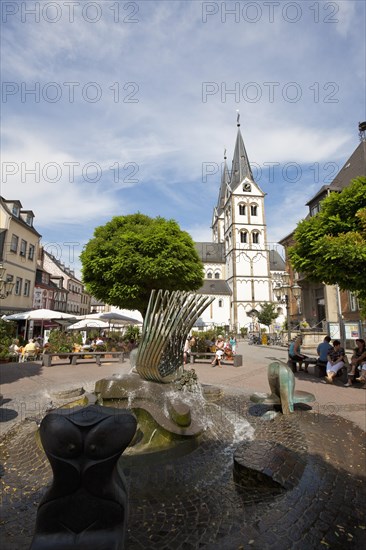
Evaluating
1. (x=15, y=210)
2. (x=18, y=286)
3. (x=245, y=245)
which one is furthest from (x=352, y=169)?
(x=245, y=245)

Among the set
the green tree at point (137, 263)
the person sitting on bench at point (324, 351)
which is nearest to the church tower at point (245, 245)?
the green tree at point (137, 263)

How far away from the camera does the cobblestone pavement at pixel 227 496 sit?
109 inches

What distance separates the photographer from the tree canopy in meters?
9.76

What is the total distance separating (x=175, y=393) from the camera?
5.95 meters

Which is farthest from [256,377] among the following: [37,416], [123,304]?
[123,304]

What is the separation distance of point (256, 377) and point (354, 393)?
12.7 feet

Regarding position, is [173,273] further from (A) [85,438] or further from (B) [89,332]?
(A) [85,438]

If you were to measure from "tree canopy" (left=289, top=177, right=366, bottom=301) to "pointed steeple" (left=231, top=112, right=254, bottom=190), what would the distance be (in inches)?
2485

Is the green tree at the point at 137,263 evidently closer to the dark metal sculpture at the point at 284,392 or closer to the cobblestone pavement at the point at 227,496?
the dark metal sculpture at the point at 284,392

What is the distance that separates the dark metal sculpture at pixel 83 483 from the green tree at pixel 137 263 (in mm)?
16720

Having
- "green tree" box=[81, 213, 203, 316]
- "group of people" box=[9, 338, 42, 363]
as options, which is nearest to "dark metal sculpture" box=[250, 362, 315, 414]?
"green tree" box=[81, 213, 203, 316]

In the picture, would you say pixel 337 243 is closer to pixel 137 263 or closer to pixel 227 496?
pixel 227 496

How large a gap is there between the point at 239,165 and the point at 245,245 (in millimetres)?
19634

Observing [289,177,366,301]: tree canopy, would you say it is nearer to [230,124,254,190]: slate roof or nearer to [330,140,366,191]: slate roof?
[330,140,366,191]: slate roof
